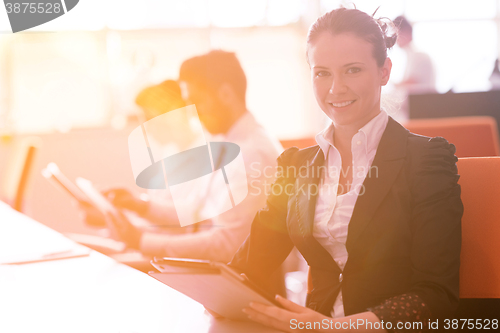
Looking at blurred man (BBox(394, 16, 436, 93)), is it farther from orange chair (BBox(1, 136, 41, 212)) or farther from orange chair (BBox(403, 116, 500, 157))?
orange chair (BBox(1, 136, 41, 212))

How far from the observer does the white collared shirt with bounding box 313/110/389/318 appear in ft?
3.33

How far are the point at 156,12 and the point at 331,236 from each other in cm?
463

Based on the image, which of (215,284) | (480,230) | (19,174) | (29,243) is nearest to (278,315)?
(215,284)

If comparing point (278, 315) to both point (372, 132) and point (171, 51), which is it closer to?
point (372, 132)

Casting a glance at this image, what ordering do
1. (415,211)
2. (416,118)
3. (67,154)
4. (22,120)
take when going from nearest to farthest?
(415,211) < (416,118) < (67,154) < (22,120)

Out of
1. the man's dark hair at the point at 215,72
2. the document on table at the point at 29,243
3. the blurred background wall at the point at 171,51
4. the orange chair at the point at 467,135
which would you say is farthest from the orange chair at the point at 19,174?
the blurred background wall at the point at 171,51

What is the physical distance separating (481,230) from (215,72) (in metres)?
1.13

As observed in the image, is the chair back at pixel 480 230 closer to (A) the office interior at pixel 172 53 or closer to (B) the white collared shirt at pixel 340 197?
(B) the white collared shirt at pixel 340 197

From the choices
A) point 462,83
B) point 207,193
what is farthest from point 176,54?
point 207,193

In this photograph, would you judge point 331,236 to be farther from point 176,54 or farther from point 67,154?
point 176,54

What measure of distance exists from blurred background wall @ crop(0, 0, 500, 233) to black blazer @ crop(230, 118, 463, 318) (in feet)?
11.6

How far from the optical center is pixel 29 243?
1.34 metres

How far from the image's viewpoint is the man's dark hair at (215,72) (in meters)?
1.71

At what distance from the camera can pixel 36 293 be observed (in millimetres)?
935
